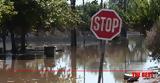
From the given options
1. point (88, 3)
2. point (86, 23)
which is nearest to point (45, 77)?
point (86, 23)

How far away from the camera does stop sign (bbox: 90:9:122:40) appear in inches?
264

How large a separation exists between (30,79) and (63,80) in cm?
162

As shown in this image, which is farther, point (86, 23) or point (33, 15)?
point (86, 23)

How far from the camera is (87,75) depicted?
23.2 meters

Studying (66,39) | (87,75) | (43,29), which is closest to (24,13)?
(43,29)

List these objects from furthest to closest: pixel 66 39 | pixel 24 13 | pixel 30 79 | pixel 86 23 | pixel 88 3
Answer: pixel 88 3, pixel 86 23, pixel 66 39, pixel 24 13, pixel 30 79

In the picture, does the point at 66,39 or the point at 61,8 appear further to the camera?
the point at 66,39

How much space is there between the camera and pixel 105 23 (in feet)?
21.9

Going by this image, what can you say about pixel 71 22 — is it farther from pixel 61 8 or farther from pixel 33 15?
pixel 33 15

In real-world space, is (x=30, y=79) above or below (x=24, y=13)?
below

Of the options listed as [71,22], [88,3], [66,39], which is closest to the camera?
[71,22]

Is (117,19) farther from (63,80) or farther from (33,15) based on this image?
(33,15)

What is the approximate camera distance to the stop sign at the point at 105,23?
6.71 metres

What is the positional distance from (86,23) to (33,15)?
98.6ft
